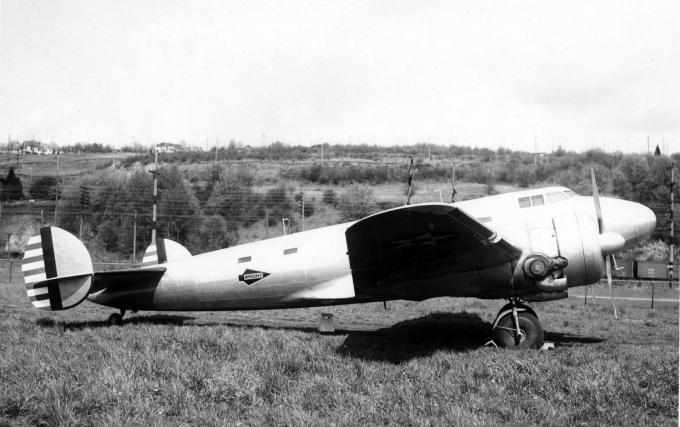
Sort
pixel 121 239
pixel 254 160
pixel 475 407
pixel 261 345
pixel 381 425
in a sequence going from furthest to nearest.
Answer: pixel 254 160
pixel 121 239
pixel 261 345
pixel 475 407
pixel 381 425

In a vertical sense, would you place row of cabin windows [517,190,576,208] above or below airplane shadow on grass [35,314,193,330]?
above

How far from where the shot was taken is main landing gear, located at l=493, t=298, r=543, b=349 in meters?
8.43

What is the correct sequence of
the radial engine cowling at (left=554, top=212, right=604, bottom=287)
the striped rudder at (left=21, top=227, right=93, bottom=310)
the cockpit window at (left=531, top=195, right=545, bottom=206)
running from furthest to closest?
1. the striped rudder at (left=21, top=227, right=93, bottom=310)
2. the cockpit window at (left=531, top=195, right=545, bottom=206)
3. the radial engine cowling at (left=554, top=212, right=604, bottom=287)

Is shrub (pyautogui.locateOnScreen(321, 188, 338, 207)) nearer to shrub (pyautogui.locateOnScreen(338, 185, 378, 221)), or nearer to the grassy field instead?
shrub (pyautogui.locateOnScreen(338, 185, 378, 221))

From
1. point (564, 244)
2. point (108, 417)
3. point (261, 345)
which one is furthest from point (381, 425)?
point (564, 244)

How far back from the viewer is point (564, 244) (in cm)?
872

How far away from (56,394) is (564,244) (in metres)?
7.80

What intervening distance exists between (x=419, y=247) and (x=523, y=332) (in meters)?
2.26

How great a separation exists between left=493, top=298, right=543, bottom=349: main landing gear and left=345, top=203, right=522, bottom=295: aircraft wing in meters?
0.90

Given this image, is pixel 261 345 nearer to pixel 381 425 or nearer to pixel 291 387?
pixel 291 387

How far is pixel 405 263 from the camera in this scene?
9.19 metres

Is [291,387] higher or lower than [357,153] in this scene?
lower

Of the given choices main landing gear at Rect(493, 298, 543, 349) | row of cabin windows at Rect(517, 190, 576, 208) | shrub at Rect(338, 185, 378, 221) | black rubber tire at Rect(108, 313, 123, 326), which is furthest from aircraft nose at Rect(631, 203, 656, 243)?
shrub at Rect(338, 185, 378, 221)

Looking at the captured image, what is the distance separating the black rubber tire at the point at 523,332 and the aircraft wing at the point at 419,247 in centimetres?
97
